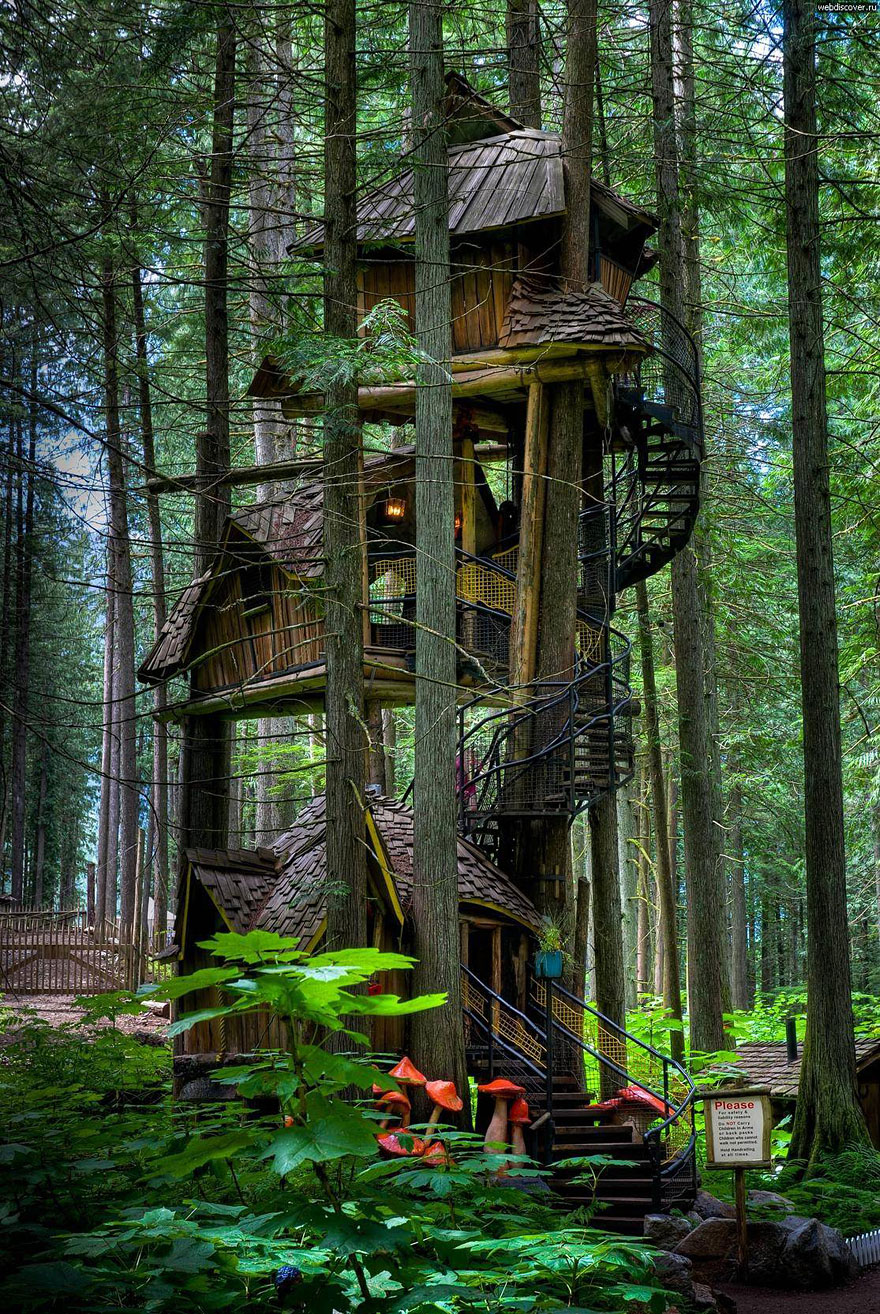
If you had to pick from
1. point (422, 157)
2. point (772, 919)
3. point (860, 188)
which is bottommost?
point (772, 919)

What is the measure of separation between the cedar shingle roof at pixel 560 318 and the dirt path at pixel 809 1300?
36.0 ft

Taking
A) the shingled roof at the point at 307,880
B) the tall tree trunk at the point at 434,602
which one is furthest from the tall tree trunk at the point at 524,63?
the shingled roof at the point at 307,880

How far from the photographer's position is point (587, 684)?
1653 cm

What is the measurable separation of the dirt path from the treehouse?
13.3ft

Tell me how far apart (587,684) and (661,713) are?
994 centimetres

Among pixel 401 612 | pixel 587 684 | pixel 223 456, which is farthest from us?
pixel 401 612

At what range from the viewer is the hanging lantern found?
763 inches

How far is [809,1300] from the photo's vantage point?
9.76 metres

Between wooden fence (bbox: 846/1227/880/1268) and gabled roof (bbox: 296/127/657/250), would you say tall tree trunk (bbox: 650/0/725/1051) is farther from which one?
wooden fence (bbox: 846/1227/880/1268)

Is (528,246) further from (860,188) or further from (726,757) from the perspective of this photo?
(726,757)

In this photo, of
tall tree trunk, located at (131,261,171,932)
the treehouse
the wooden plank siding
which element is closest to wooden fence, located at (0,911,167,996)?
tall tree trunk, located at (131,261,171,932)

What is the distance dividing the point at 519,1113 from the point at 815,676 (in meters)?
6.68

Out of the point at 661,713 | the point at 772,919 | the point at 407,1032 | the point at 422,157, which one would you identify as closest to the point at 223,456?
the point at 422,157

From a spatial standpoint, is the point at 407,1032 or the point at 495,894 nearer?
the point at 407,1032
